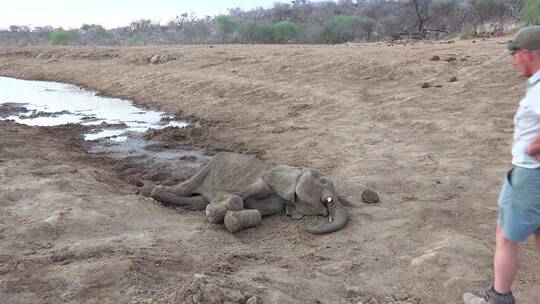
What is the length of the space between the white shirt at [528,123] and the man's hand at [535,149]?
0.08ft

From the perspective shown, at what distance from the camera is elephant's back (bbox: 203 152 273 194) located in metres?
5.37

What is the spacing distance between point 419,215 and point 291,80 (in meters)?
7.11

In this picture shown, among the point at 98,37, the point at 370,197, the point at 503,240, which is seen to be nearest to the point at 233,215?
the point at 370,197

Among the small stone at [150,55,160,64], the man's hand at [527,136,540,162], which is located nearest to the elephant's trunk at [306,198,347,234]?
the man's hand at [527,136,540,162]

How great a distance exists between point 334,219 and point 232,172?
4.40ft

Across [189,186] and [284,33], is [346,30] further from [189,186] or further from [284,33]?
[189,186]

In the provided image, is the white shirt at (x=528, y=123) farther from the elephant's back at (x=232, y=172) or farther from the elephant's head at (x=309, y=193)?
the elephant's back at (x=232, y=172)

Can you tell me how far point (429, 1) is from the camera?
24312 millimetres

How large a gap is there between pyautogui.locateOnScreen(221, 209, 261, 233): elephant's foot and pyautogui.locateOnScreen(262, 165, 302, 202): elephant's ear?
365 mm

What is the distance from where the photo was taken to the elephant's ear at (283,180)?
4965mm

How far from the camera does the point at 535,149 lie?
259 cm

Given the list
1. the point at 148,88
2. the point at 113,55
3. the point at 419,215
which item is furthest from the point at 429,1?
the point at 419,215

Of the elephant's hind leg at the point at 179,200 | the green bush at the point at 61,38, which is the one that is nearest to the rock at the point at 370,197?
the elephant's hind leg at the point at 179,200

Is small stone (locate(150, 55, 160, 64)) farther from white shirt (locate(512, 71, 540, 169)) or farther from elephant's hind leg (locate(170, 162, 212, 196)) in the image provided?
white shirt (locate(512, 71, 540, 169))
